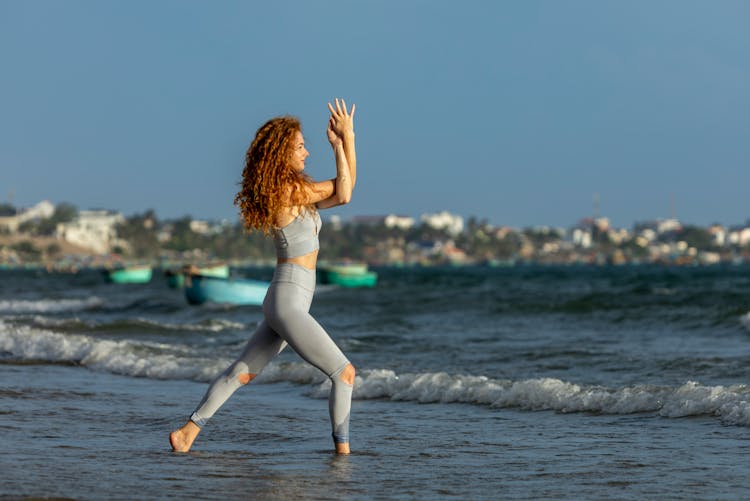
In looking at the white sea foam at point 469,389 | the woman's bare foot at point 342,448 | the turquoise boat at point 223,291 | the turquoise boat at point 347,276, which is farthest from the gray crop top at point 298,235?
the turquoise boat at point 347,276

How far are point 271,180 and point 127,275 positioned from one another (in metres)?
97.7

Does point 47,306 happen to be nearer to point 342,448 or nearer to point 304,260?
point 342,448

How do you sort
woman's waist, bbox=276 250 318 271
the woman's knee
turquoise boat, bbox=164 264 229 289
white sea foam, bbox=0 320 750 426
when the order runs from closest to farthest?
1. woman's waist, bbox=276 250 318 271
2. the woman's knee
3. white sea foam, bbox=0 320 750 426
4. turquoise boat, bbox=164 264 229 289

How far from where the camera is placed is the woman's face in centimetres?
707

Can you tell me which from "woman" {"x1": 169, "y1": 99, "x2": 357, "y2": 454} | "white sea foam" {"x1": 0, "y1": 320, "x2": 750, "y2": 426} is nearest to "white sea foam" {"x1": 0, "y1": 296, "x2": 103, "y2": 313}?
"white sea foam" {"x1": 0, "y1": 320, "x2": 750, "y2": 426}

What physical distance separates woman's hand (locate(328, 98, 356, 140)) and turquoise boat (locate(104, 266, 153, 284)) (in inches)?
3772

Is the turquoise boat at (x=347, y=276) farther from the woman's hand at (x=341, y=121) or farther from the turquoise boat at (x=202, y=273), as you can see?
the woman's hand at (x=341, y=121)

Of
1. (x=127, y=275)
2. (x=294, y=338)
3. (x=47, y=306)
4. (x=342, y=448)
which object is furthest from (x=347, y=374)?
(x=127, y=275)

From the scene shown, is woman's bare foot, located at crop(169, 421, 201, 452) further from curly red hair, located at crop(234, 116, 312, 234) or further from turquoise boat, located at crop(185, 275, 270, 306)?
turquoise boat, located at crop(185, 275, 270, 306)

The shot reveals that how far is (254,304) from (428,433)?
116 feet

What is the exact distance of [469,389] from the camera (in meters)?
11.7

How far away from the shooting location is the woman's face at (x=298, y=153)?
278 inches

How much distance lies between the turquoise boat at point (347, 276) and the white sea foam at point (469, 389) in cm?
6330

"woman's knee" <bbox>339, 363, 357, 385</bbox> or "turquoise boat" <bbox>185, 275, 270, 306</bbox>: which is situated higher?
"woman's knee" <bbox>339, 363, 357, 385</bbox>
